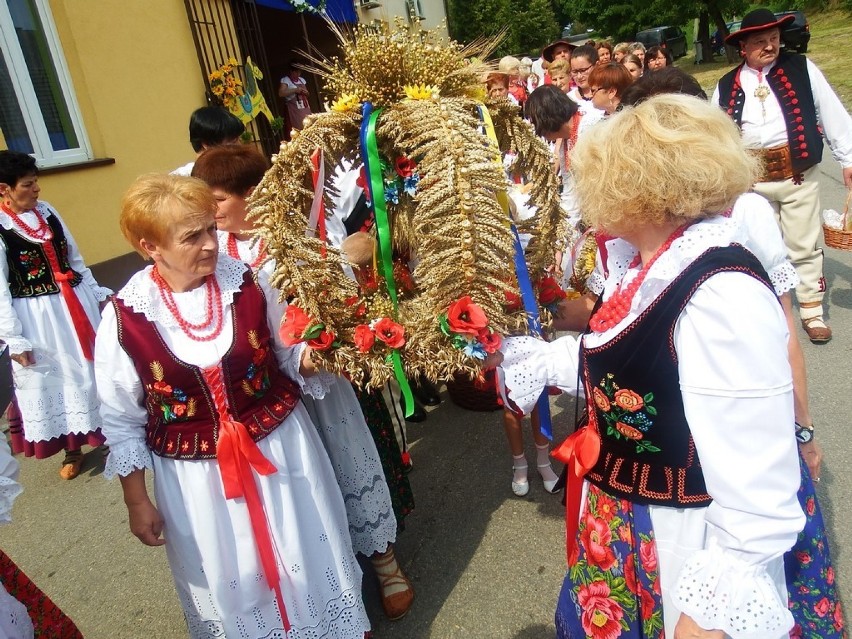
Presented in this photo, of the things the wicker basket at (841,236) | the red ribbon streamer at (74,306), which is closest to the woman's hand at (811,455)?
the wicker basket at (841,236)

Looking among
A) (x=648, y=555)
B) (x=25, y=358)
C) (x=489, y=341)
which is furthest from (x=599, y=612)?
(x=25, y=358)

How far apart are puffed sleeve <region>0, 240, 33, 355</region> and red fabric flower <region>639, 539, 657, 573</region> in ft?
10.6

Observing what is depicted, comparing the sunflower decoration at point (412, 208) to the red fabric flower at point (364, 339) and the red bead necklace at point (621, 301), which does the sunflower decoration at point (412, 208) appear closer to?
the red fabric flower at point (364, 339)

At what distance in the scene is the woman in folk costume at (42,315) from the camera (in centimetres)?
345

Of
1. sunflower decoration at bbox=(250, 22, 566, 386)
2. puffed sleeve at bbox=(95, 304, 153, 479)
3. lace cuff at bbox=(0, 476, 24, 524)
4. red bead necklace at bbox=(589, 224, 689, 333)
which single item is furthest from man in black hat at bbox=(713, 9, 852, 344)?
lace cuff at bbox=(0, 476, 24, 524)

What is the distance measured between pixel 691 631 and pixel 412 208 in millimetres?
1340

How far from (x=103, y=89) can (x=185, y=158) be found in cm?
111

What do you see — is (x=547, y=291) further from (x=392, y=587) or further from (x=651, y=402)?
(x=392, y=587)

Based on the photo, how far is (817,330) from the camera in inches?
156

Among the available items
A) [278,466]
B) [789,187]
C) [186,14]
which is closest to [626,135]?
[278,466]

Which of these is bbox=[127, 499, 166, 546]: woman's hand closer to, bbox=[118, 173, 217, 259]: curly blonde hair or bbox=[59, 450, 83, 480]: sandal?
bbox=[118, 173, 217, 259]: curly blonde hair

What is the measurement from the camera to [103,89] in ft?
18.6

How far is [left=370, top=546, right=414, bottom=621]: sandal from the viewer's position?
2.39 metres

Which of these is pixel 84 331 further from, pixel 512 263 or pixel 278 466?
pixel 512 263
